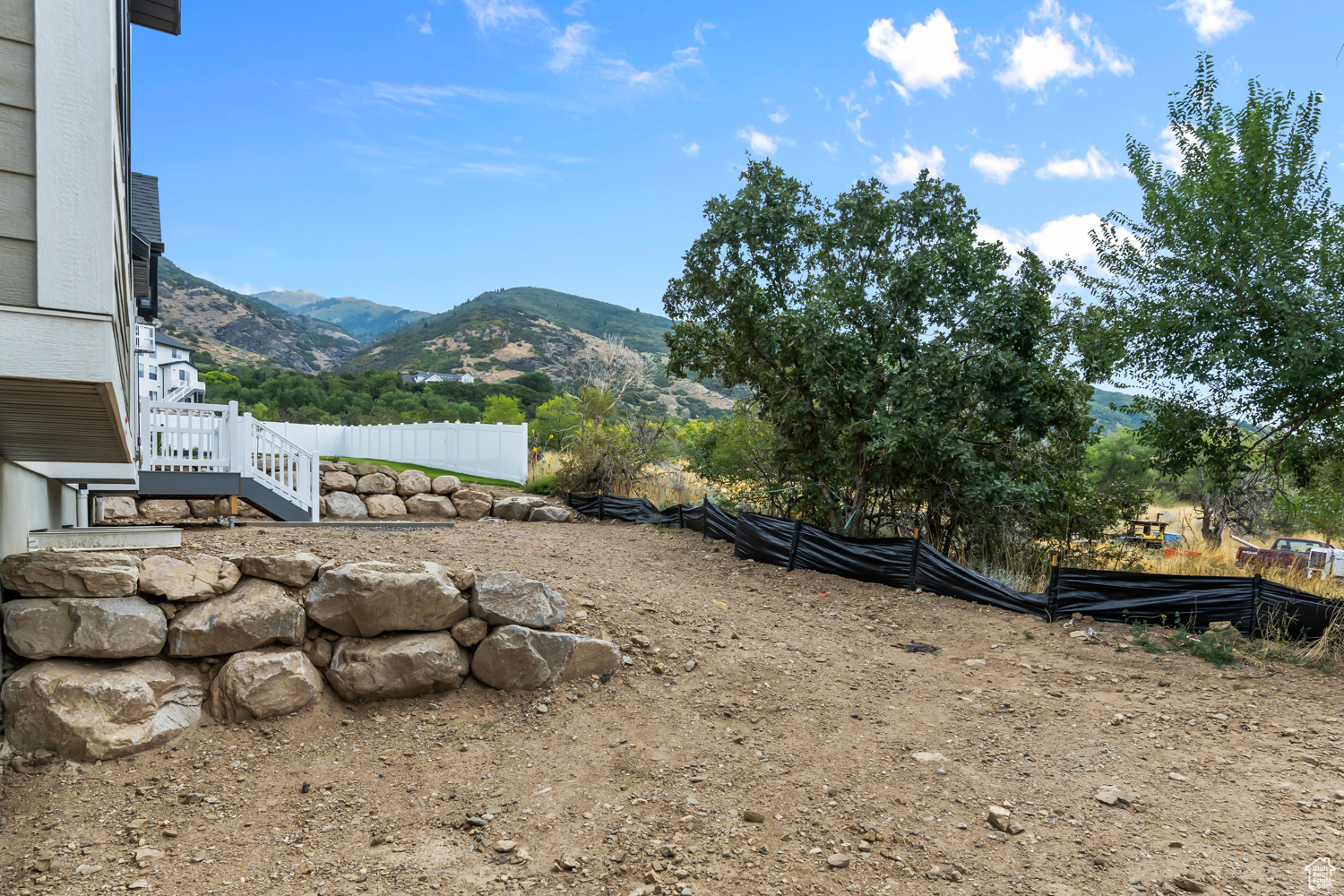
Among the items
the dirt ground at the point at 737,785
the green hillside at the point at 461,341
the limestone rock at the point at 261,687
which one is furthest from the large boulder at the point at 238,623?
the green hillside at the point at 461,341

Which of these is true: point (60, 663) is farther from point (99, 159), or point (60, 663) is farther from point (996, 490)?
point (996, 490)

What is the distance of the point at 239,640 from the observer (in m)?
5.12

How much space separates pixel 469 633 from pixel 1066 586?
6.01 metres

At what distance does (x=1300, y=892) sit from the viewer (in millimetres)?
3207

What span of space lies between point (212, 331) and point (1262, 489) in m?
90.8

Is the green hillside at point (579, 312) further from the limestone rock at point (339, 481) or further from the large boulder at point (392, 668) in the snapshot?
the large boulder at point (392, 668)

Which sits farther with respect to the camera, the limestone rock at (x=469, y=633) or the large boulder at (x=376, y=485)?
the large boulder at (x=376, y=485)

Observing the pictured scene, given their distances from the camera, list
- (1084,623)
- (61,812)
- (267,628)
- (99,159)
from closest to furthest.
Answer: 1. (99,159)
2. (61,812)
3. (267,628)
4. (1084,623)

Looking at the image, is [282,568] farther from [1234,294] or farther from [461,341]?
[461,341]

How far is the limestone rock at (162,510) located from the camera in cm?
1112

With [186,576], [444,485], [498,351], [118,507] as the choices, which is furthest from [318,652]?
[498,351]

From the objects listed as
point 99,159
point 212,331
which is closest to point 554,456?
point 99,159

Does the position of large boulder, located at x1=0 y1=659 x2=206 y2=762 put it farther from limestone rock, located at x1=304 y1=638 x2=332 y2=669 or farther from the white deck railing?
the white deck railing

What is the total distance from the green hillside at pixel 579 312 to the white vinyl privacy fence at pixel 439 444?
2190 inches
